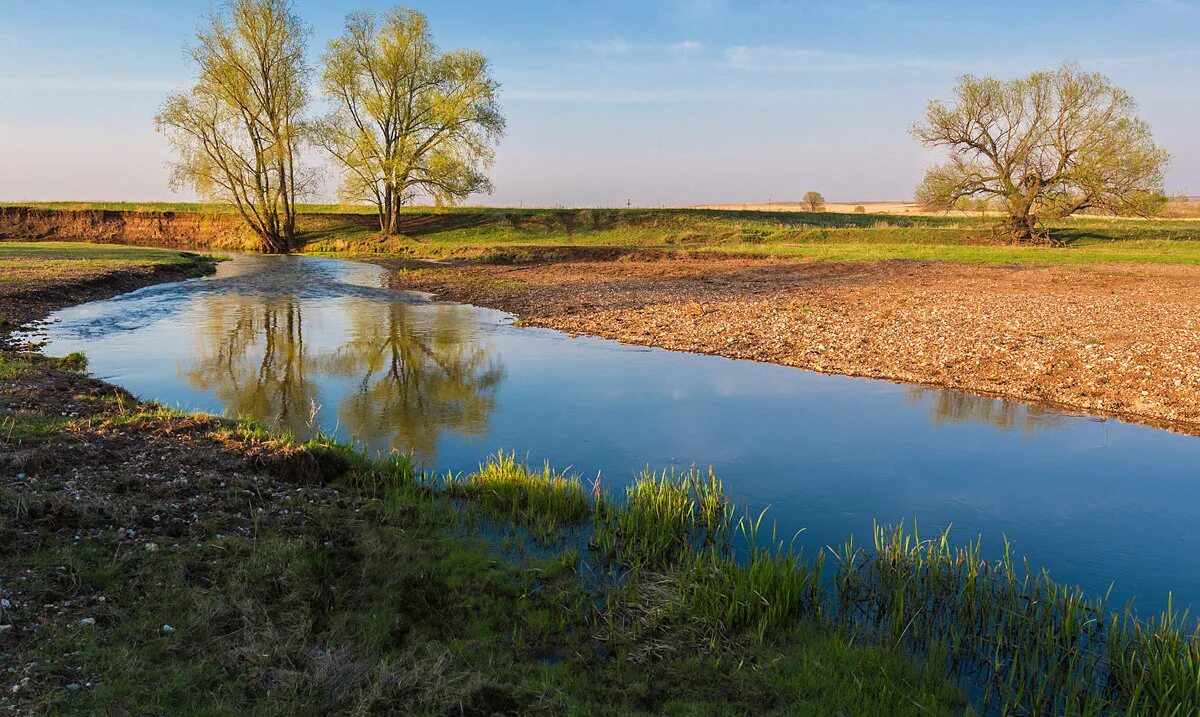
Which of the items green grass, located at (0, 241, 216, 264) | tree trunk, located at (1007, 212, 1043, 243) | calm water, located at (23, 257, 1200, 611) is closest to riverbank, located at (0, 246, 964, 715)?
calm water, located at (23, 257, 1200, 611)

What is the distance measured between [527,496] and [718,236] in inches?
2002

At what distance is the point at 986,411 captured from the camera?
40.7 feet

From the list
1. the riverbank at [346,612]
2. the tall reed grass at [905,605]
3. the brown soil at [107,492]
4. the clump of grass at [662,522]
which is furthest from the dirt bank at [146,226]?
the tall reed grass at [905,605]

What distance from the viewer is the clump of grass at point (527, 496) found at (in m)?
7.57

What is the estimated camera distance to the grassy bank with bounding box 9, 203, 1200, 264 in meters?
43.5

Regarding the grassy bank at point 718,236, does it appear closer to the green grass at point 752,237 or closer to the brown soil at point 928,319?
the green grass at point 752,237

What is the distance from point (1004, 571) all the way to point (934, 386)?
26.6ft

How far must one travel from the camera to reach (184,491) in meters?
7.18

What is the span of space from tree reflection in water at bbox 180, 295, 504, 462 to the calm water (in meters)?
0.07

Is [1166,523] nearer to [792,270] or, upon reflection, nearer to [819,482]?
[819,482]

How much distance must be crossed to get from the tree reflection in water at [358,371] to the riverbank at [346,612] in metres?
2.82

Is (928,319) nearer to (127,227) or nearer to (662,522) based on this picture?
(662,522)

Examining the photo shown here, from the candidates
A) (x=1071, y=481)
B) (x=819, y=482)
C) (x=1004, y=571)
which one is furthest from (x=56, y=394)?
(x=1071, y=481)

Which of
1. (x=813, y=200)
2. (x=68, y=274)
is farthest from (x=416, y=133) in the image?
(x=813, y=200)
